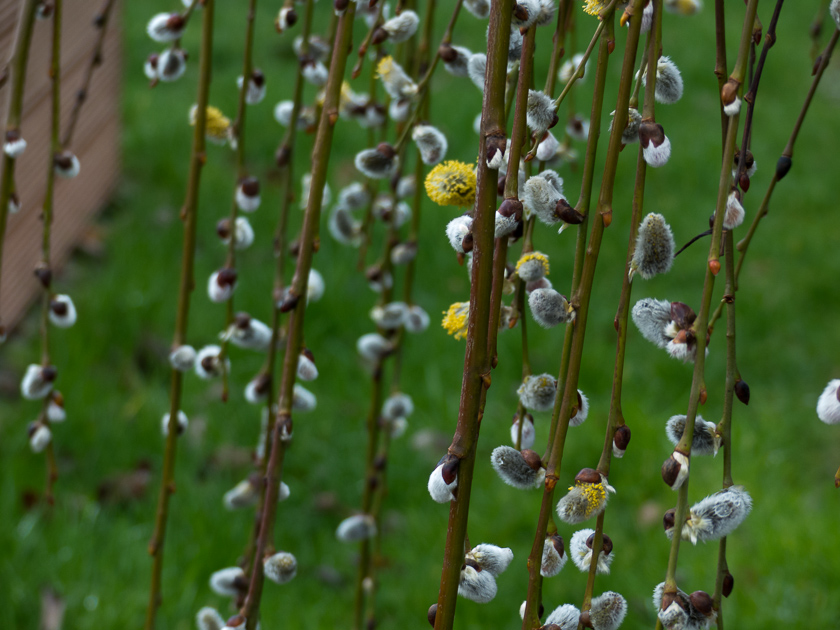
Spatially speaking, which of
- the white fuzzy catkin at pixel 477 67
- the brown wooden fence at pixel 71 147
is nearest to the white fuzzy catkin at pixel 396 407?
the white fuzzy catkin at pixel 477 67

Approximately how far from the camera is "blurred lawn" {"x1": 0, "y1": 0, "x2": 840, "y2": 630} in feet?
5.22

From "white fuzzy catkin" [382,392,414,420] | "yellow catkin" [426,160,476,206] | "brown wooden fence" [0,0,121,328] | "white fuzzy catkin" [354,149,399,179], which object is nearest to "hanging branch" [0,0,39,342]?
"white fuzzy catkin" [354,149,399,179]

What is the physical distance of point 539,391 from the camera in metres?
0.59

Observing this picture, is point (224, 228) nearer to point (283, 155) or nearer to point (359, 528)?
point (283, 155)

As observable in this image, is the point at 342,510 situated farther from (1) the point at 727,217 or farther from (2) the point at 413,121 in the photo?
(1) the point at 727,217

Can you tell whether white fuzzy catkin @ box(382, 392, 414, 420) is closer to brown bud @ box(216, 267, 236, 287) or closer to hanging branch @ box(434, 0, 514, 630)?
brown bud @ box(216, 267, 236, 287)

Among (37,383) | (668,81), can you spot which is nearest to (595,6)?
(668,81)

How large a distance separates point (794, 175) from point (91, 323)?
7.79ft

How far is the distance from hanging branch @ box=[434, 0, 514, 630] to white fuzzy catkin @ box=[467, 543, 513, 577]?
0.07 meters

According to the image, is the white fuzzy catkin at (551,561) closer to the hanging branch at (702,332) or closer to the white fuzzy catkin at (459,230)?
the hanging branch at (702,332)

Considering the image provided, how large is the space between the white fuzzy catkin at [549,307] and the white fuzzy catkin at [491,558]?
0.15 meters

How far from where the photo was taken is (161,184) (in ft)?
9.66

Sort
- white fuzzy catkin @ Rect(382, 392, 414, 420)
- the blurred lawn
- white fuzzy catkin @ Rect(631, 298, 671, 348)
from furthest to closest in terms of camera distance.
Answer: the blurred lawn, white fuzzy catkin @ Rect(382, 392, 414, 420), white fuzzy catkin @ Rect(631, 298, 671, 348)

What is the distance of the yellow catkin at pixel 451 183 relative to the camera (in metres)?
0.62
